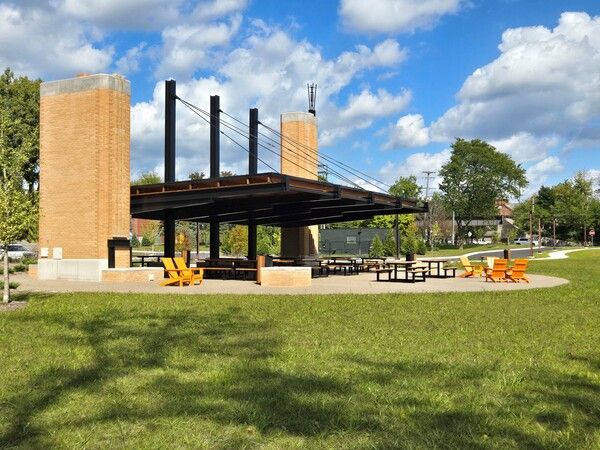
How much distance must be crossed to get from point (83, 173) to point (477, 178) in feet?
229

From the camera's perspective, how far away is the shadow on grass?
447cm

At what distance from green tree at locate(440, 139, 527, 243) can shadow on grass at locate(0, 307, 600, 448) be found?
7966 cm

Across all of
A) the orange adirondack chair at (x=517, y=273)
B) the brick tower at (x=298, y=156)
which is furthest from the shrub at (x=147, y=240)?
the orange adirondack chair at (x=517, y=273)

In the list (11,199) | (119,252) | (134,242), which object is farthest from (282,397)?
(134,242)

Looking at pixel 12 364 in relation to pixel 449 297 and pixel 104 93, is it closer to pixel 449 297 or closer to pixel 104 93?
pixel 449 297

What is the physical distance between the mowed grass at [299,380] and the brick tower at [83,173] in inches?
431

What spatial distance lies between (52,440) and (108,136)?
1874 centimetres

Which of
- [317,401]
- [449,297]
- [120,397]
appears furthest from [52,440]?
[449,297]

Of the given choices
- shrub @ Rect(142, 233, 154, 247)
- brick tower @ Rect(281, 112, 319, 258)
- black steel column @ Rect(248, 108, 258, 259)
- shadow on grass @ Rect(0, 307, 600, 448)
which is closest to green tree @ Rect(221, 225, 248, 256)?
shrub @ Rect(142, 233, 154, 247)

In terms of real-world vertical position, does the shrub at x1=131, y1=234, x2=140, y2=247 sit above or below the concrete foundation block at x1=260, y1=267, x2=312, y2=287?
above

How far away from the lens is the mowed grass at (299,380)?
4.39 metres

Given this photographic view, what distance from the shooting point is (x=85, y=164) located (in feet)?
71.7

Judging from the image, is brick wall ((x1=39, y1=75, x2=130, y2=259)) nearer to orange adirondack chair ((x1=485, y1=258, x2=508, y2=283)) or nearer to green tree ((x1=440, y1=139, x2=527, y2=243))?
orange adirondack chair ((x1=485, y1=258, x2=508, y2=283))

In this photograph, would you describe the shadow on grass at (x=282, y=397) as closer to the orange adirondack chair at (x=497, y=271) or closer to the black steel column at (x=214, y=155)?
the orange adirondack chair at (x=497, y=271)
